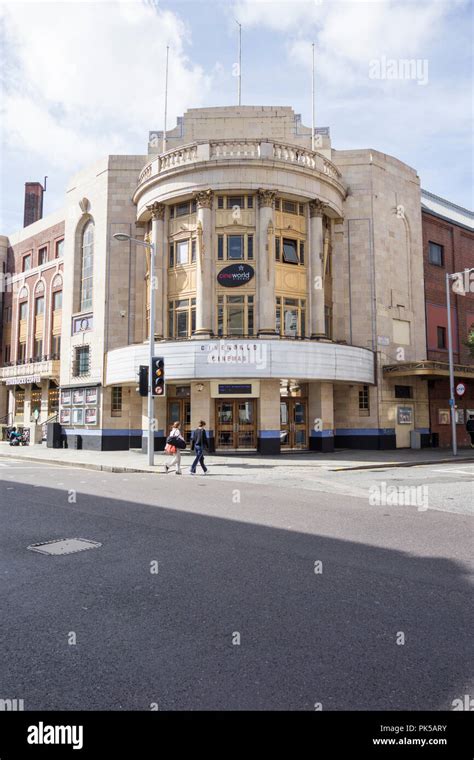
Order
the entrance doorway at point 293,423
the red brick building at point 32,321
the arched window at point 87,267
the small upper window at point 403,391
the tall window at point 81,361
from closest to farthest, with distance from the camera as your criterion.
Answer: the entrance doorway at point 293,423, the small upper window at point 403,391, the tall window at point 81,361, the arched window at point 87,267, the red brick building at point 32,321

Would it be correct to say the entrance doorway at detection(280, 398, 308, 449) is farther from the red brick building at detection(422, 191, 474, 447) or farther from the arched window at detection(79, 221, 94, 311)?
the arched window at detection(79, 221, 94, 311)

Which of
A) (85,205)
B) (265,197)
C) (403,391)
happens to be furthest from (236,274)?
(85,205)

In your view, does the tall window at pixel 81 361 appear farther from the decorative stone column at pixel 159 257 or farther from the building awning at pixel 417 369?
the building awning at pixel 417 369

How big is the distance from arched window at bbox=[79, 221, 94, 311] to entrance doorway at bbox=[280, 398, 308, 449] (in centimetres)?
1373

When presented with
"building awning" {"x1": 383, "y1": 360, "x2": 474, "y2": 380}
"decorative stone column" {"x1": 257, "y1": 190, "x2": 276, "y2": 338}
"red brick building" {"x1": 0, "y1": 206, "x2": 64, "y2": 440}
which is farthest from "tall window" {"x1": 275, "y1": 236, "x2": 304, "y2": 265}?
"red brick building" {"x1": 0, "y1": 206, "x2": 64, "y2": 440}

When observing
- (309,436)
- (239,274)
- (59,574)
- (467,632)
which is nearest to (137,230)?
(239,274)

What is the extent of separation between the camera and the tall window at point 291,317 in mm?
26844

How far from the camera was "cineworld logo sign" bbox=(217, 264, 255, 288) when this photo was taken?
85.9 feet

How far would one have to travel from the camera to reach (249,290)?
2636 centimetres

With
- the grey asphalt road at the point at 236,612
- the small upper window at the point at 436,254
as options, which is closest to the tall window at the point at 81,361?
the small upper window at the point at 436,254

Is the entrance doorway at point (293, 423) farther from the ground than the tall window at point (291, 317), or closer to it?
closer to it

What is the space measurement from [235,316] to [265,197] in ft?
19.8

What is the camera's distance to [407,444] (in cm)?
3084
